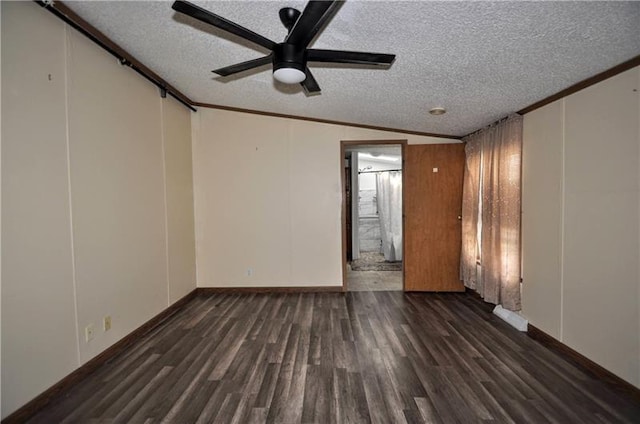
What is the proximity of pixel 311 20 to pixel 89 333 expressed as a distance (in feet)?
8.88

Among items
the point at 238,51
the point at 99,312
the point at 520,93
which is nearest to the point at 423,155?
the point at 520,93

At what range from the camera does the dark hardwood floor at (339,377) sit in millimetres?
1698

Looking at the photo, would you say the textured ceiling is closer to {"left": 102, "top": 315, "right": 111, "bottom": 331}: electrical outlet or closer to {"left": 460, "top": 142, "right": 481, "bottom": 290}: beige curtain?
{"left": 460, "top": 142, "right": 481, "bottom": 290}: beige curtain

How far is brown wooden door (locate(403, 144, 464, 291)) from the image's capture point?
12.7 feet

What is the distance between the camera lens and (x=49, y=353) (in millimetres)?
1793

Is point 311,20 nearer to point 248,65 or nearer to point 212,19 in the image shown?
point 212,19

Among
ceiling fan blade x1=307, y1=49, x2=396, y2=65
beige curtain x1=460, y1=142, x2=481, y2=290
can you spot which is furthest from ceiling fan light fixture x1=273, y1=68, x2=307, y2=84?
beige curtain x1=460, y1=142, x2=481, y2=290

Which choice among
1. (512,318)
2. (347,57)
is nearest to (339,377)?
(512,318)

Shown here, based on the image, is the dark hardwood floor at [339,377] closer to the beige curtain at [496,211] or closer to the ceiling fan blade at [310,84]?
the beige curtain at [496,211]

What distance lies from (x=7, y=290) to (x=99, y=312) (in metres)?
0.77

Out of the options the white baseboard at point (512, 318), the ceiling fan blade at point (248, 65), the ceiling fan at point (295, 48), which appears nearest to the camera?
the ceiling fan at point (295, 48)

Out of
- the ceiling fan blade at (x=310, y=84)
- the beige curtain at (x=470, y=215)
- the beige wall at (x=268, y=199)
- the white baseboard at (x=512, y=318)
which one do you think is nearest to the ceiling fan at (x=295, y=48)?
the ceiling fan blade at (x=310, y=84)

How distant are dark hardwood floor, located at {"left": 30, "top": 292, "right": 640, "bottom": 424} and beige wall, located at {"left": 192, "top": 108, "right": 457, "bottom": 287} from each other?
3.13 ft

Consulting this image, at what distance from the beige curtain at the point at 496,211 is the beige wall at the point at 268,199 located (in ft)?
2.73
